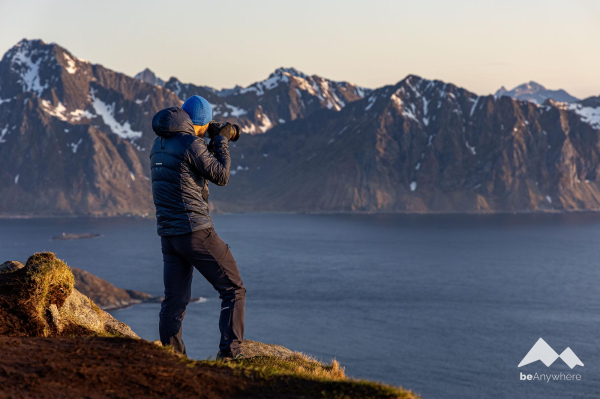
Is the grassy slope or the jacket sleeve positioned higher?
the jacket sleeve

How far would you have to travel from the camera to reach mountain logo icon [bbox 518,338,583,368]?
284 ft

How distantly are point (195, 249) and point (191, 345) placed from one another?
3271 inches

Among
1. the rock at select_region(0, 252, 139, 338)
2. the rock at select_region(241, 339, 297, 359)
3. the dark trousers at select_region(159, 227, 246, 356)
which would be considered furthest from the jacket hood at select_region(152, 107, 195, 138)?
the rock at select_region(241, 339, 297, 359)

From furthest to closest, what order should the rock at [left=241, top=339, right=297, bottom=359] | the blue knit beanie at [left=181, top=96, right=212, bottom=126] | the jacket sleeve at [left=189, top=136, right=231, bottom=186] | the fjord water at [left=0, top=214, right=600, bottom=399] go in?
1. the fjord water at [left=0, top=214, right=600, bottom=399]
2. the rock at [left=241, top=339, right=297, bottom=359]
3. the blue knit beanie at [left=181, top=96, right=212, bottom=126]
4. the jacket sleeve at [left=189, top=136, right=231, bottom=186]

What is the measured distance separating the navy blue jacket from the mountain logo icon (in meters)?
86.8

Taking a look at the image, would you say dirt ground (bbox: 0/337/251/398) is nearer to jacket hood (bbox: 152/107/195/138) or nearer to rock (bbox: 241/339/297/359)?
jacket hood (bbox: 152/107/195/138)

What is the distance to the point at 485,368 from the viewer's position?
271ft

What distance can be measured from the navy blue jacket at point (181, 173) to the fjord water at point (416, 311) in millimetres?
67403

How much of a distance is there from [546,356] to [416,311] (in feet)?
95.6

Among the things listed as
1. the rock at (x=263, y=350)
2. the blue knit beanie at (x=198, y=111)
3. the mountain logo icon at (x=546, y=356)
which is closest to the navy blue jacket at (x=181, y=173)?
the blue knit beanie at (x=198, y=111)

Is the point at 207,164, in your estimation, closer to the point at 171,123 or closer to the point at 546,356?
the point at 171,123

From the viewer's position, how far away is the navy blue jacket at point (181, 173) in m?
7.61

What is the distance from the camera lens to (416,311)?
116 meters

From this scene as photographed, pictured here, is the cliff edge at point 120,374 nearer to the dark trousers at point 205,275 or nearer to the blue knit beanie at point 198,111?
the dark trousers at point 205,275
